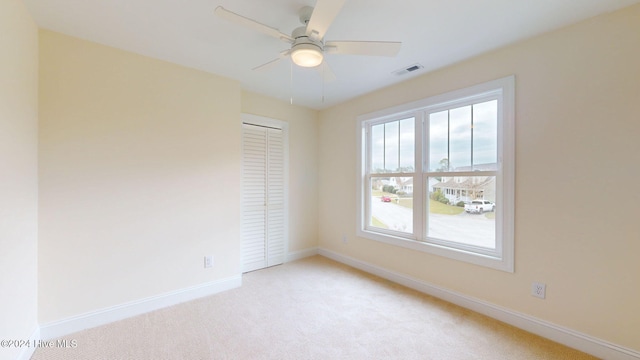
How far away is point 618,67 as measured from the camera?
1835 mm

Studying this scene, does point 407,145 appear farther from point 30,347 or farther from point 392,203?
point 30,347

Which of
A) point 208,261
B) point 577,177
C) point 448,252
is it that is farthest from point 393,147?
point 208,261

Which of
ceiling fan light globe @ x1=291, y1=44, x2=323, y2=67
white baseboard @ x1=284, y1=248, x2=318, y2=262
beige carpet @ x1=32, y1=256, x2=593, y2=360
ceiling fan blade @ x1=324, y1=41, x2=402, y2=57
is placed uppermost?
ceiling fan blade @ x1=324, y1=41, x2=402, y2=57

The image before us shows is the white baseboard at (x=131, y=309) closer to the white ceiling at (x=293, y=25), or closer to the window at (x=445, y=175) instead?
the window at (x=445, y=175)

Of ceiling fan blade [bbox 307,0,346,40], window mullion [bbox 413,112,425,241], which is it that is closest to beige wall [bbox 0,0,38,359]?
ceiling fan blade [bbox 307,0,346,40]

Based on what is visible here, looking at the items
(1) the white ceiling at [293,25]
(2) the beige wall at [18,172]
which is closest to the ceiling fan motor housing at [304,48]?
(1) the white ceiling at [293,25]

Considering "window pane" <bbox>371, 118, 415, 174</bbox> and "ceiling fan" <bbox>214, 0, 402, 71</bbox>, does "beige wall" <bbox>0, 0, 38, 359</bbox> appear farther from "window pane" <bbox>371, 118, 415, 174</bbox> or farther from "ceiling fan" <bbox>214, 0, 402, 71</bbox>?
"window pane" <bbox>371, 118, 415, 174</bbox>

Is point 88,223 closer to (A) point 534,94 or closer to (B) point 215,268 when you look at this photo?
(B) point 215,268

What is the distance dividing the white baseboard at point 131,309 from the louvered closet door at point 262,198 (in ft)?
2.01

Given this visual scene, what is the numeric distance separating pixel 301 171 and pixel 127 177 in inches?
92.3

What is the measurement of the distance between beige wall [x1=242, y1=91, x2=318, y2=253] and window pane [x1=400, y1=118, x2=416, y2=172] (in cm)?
157

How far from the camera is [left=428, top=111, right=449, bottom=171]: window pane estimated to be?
2.88 metres

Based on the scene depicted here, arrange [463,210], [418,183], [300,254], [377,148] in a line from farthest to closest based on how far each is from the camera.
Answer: [300,254], [377,148], [418,183], [463,210]

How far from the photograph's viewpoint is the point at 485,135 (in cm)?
257
